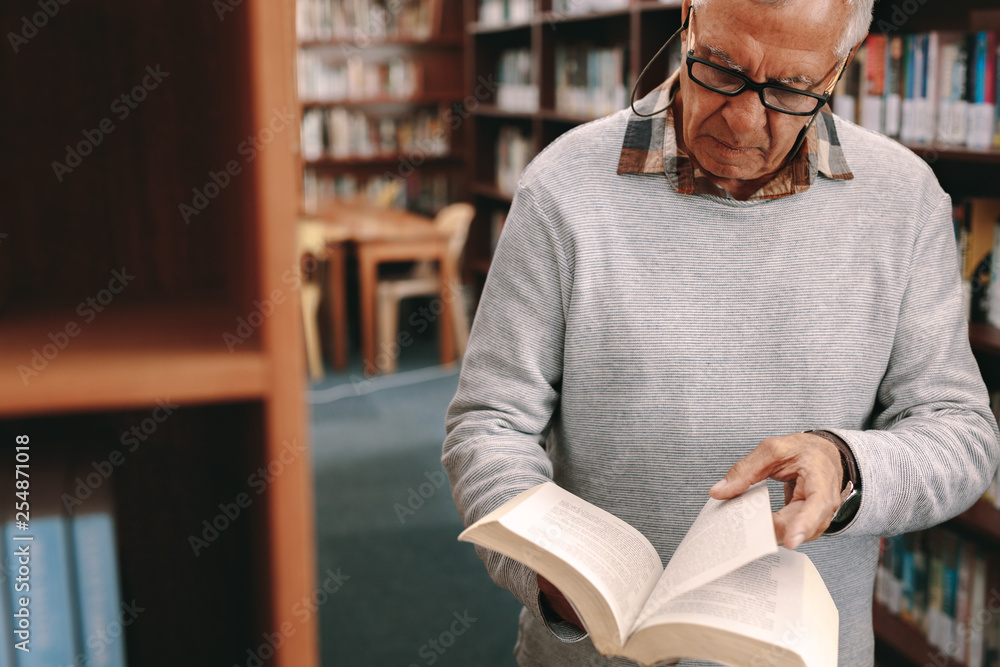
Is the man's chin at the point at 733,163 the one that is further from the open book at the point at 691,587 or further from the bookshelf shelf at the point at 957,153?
the bookshelf shelf at the point at 957,153

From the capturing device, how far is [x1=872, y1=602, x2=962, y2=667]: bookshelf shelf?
209cm

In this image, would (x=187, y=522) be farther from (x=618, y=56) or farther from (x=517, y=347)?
(x=618, y=56)

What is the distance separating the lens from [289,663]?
54cm

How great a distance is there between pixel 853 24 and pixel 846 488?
21.1 inches

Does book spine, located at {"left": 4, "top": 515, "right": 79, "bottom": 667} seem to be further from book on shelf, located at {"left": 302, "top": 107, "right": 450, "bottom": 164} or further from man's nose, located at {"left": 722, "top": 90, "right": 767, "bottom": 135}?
book on shelf, located at {"left": 302, "top": 107, "right": 450, "bottom": 164}

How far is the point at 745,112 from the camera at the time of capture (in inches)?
41.1

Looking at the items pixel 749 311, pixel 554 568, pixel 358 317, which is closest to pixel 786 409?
pixel 749 311

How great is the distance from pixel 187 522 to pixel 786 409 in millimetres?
705

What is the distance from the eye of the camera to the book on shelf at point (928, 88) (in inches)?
74.9
